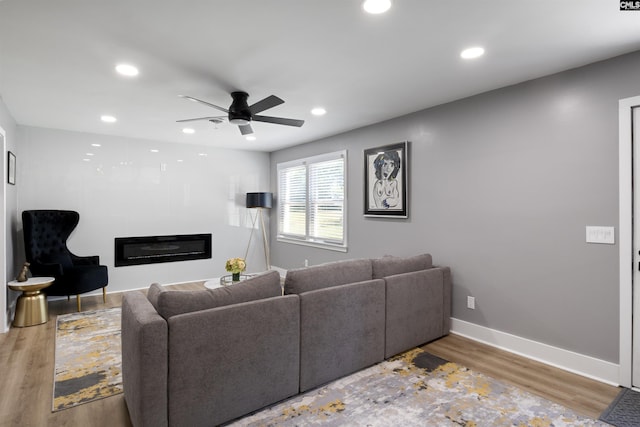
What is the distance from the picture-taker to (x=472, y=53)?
→ 8.46 ft

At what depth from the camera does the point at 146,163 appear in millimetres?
5770

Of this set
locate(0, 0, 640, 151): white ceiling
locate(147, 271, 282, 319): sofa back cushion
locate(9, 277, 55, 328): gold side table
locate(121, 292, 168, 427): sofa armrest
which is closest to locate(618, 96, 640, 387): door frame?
locate(0, 0, 640, 151): white ceiling

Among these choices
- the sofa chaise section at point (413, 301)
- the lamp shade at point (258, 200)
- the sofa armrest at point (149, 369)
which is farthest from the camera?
the lamp shade at point (258, 200)

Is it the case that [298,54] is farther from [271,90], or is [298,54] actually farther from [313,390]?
[313,390]

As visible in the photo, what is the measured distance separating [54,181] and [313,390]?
4891mm

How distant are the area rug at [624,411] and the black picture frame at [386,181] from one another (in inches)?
96.6

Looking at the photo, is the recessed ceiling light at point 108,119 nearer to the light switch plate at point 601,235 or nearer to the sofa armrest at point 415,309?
the sofa armrest at point 415,309

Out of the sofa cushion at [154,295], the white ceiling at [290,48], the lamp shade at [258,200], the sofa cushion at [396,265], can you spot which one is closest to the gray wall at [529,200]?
the white ceiling at [290,48]

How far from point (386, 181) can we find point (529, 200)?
5.65 ft

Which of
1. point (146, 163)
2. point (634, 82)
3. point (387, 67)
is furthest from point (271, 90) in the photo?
point (146, 163)

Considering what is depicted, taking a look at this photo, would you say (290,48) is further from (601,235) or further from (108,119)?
(108,119)

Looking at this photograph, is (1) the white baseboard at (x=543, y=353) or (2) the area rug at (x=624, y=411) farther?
(1) the white baseboard at (x=543, y=353)

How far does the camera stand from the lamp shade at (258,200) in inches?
254

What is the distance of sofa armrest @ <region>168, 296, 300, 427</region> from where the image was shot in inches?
76.7
